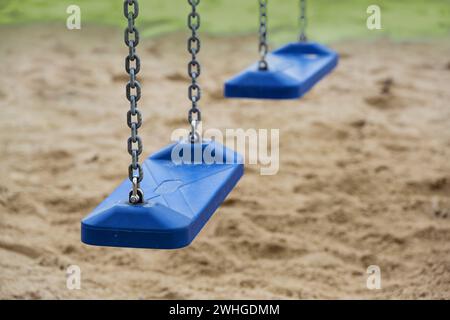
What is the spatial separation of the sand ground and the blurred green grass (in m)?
0.49

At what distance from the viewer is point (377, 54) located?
17.5 feet

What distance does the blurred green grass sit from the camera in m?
5.92

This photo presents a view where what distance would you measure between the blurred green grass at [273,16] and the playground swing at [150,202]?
13.4 feet

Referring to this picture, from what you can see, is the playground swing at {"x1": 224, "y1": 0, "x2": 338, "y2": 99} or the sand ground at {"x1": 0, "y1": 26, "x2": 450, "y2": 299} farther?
the sand ground at {"x1": 0, "y1": 26, "x2": 450, "y2": 299}

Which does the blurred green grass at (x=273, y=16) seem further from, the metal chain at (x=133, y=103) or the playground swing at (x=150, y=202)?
the metal chain at (x=133, y=103)

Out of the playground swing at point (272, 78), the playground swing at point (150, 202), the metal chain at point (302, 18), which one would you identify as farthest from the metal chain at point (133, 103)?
the metal chain at point (302, 18)

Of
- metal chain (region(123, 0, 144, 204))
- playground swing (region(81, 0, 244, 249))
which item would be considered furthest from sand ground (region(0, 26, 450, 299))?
metal chain (region(123, 0, 144, 204))

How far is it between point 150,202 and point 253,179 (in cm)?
184

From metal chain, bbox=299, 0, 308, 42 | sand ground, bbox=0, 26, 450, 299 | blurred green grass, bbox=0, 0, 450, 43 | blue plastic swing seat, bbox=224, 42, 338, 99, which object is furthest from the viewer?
blurred green grass, bbox=0, 0, 450, 43

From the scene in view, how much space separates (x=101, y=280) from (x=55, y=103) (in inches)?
81.0

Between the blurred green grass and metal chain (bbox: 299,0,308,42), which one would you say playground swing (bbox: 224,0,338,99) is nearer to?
metal chain (bbox: 299,0,308,42)

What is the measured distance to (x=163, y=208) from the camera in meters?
1.55

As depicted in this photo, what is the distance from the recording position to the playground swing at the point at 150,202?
1.51m

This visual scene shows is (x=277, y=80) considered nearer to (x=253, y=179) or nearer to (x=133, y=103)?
(x=133, y=103)
